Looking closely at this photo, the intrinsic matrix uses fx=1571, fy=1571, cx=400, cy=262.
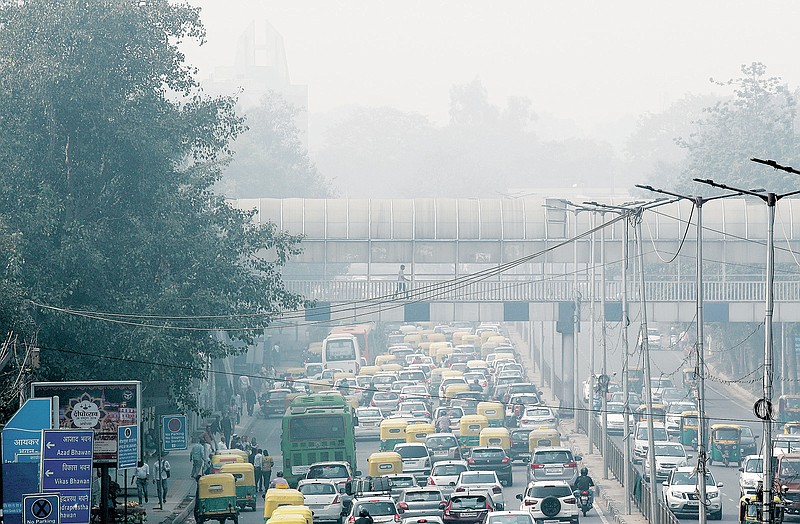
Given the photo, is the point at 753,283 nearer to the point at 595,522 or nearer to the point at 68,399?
the point at 595,522

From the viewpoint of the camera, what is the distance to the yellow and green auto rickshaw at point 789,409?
6247 centimetres

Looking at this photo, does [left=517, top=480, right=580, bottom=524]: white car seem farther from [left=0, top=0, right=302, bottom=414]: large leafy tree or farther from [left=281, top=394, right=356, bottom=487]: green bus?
[left=281, top=394, right=356, bottom=487]: green bus

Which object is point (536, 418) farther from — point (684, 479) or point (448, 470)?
point (684, 479)

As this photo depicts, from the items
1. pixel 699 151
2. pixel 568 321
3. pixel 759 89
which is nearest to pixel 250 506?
pixel 568 321

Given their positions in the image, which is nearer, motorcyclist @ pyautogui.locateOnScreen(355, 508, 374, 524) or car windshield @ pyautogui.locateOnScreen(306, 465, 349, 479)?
motorcyclist @ pyautogui.locateOnScreen(355, 508, 374, 524)

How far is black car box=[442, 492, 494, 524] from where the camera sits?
35.8m

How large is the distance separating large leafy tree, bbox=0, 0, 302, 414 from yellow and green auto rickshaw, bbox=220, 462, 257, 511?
2196 mm

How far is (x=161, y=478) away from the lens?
44906mm

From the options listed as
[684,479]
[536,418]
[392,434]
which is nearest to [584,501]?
[684,479]

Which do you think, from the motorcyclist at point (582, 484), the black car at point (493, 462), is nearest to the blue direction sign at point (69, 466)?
the motorcyclist at point (582, 484)

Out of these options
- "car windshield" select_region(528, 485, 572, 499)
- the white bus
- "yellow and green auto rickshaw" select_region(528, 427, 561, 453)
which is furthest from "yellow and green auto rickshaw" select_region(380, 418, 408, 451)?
the white bus

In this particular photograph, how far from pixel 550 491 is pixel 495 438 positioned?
13.0 m

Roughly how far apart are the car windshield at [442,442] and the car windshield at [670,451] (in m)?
6.51

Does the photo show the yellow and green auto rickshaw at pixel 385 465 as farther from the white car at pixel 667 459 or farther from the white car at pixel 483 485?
the white car at pixel 667 459
